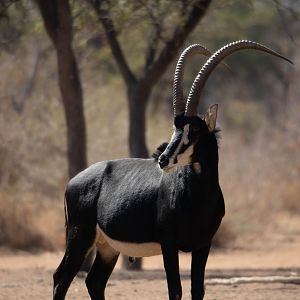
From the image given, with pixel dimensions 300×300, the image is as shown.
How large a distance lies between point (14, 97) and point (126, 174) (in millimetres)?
12680

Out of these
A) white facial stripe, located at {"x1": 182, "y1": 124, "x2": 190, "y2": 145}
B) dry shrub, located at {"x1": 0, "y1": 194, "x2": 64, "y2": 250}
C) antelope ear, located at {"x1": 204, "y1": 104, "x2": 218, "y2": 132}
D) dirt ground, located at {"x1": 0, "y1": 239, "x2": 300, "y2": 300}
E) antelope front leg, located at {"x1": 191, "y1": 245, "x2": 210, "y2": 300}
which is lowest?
dry shrub, located at {"x1": 0, "y1": 194, "x2": 64, "y2": 250}

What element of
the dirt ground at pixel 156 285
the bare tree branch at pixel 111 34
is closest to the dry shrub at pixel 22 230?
the dirt ground at pixel 156 285

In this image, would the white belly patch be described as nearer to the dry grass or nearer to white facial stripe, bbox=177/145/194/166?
white facial stripe, bbox=177/145/194/166

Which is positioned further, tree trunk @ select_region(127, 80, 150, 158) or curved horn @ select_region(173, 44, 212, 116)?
tree trunk @ select_region(127, 80, 150, 158)

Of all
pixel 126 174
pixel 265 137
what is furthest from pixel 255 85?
pixel 126 174

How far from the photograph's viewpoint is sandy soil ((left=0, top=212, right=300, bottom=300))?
10453 mm

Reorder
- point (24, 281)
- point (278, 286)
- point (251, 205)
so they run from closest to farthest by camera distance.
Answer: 1. point (278, 286)
2. point (24, 281)
3. point (251, 205)

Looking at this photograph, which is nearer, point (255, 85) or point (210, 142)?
point (210, 142)

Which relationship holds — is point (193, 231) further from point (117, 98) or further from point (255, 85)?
point (255, 85)

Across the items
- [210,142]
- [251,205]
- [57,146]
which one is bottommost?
[251,205]

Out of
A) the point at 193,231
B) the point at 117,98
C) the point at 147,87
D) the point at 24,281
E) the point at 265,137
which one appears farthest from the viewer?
the point at 265,137

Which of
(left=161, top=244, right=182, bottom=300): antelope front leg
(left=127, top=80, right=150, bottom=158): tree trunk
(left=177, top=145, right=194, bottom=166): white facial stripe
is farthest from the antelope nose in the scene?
(left=127, top=80, right=150, bottom=158): tree trunk

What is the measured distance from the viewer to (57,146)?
2058 cm

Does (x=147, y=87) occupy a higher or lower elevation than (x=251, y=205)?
higher
